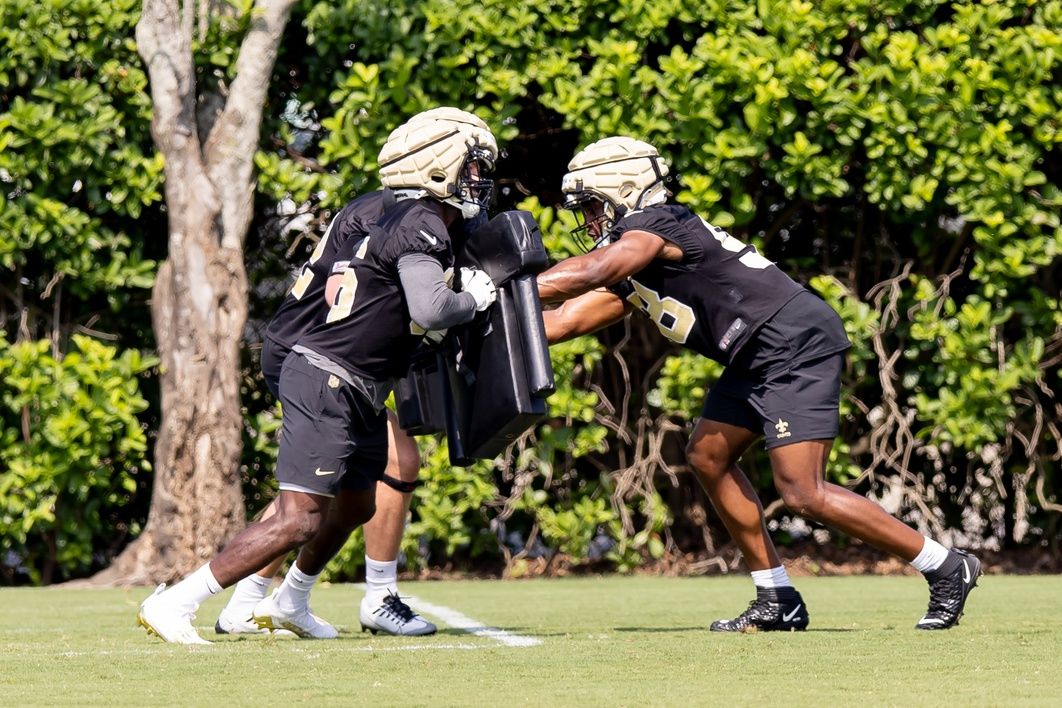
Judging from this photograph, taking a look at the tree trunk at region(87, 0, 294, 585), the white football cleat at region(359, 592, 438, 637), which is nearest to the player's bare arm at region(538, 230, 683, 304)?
the white football cleat at region(359, 592, 438, 637)

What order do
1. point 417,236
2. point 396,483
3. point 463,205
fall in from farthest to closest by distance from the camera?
point 396,483 < point 463,205 < point 417,236

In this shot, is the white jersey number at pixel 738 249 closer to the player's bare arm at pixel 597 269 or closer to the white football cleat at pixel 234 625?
the player's bare arm at pixel 597 269

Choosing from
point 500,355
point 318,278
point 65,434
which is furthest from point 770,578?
point 65,434

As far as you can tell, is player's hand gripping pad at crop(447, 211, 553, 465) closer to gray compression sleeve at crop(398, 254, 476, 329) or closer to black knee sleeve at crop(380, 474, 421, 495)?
gray compression sleeve at crop(398, 254, 476, 329)

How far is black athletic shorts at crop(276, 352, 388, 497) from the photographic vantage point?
6.37 m

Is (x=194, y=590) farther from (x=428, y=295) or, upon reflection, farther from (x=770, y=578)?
(x=770, y=578)

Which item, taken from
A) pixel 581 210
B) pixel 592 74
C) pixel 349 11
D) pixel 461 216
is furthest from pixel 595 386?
pixel 461 216

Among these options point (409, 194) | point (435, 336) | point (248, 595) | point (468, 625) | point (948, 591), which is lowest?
point (468, 625)

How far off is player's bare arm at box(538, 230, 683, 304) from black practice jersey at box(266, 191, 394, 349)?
74 cm

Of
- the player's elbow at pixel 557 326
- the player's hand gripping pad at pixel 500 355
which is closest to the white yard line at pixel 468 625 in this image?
the player's hand gripping pad at pixel 500 355

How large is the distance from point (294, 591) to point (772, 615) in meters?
2.04

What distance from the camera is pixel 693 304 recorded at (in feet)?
23.3

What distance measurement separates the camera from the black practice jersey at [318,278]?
6699 mm

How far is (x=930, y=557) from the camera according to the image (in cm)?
698
